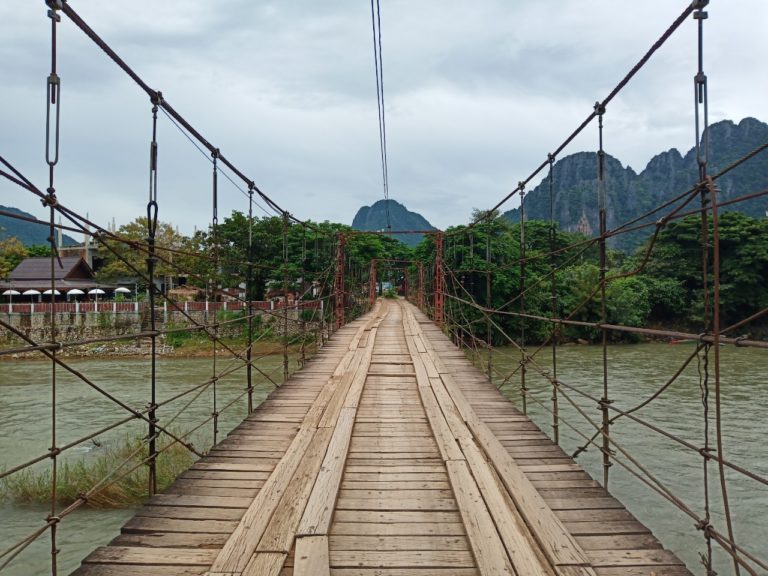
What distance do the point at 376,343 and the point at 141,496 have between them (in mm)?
3315

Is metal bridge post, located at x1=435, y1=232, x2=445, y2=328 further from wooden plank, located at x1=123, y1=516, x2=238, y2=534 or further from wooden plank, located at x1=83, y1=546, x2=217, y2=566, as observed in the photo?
wooden plank, located at x1=83, y1=546, x2=217, y2=566

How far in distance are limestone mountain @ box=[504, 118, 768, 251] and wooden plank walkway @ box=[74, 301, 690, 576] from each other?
5577cm

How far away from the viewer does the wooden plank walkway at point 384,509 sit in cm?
160

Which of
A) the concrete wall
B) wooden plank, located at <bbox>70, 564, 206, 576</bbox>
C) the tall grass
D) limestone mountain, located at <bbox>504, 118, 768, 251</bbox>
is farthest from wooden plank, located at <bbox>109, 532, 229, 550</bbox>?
limestone mountain, located at <bbox>504, 118, 768, 251</bbox>

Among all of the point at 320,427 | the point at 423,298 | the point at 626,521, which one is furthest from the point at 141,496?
the point at 423,298

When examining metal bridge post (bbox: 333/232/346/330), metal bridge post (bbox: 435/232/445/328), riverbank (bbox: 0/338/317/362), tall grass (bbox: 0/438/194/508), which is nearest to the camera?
tall grass (bbox: 0/438/194/508)

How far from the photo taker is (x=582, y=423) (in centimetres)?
1004

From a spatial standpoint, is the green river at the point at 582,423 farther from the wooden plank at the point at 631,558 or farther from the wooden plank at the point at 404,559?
the wooden plank at the point at 404,559

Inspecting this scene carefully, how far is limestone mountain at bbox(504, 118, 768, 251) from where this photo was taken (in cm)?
5742

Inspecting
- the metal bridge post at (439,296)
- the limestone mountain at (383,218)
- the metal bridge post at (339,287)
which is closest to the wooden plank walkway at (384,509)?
the metal bridge post at (339,287)

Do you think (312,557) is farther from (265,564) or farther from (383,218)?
(383,218)

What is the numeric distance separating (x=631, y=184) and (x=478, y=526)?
75735 mm

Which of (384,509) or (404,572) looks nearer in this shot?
(404,572)

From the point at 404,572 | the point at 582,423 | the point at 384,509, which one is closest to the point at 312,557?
the point at 404,572
